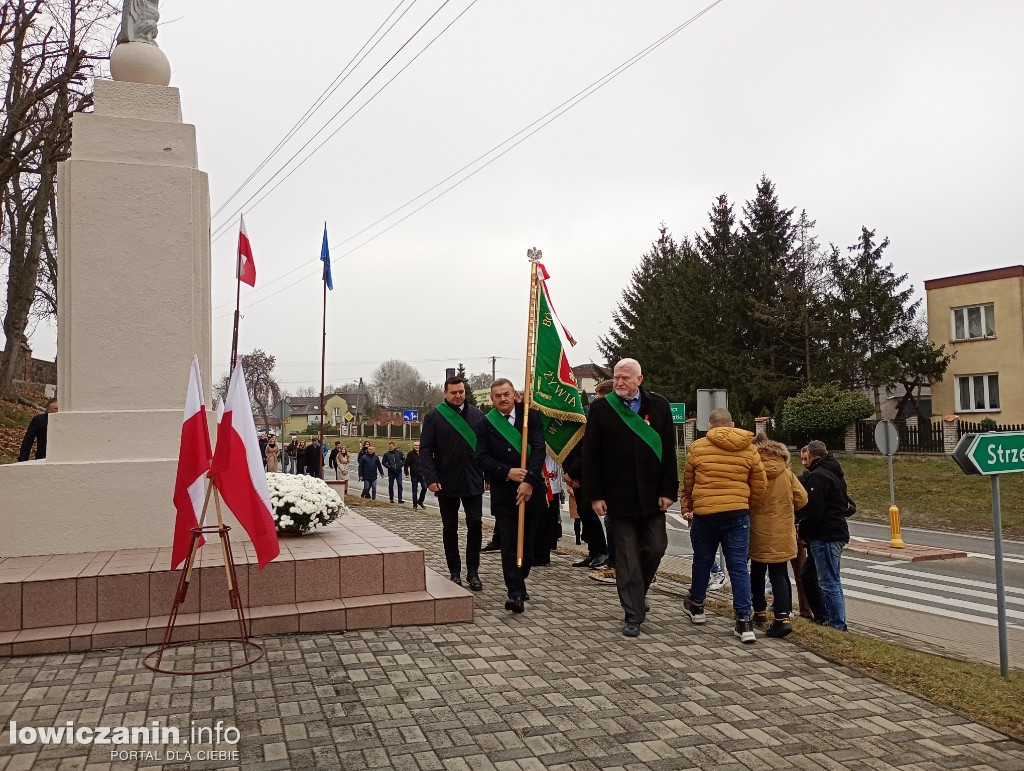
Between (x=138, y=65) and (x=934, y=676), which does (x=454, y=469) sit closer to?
(x=934, y=676)

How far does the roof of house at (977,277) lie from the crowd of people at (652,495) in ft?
92.2

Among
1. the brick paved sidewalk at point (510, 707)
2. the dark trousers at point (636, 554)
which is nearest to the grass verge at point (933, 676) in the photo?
the brick paved sidewalk at point (510, 707)

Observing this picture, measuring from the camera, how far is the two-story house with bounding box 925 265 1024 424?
102ft

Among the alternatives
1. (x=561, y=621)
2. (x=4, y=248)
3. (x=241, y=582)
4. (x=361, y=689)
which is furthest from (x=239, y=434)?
(x=4, y=248)

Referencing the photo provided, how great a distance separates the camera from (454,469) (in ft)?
25.5

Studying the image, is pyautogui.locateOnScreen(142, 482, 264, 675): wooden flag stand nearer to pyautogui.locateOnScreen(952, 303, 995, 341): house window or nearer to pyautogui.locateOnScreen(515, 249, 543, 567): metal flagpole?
pyautogui.locateOnScreen(515, 249, 543, 567): metal flagpole

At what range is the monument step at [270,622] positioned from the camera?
526 centimetres

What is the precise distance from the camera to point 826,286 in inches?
1494

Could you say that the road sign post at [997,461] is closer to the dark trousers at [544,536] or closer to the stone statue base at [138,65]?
the dark trousers at [544,536]

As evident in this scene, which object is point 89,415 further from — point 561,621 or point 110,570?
point 561,621

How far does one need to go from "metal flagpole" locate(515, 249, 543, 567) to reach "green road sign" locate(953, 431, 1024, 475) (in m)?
3.27


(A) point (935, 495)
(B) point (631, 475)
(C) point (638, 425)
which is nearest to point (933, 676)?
(B) point (631, 475)

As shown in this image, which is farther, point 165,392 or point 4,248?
point 4,248

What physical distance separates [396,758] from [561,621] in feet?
9.51
